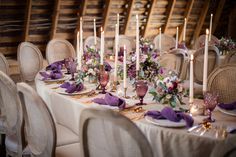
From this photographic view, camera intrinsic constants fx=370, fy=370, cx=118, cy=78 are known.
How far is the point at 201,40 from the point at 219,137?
4492 millimetres

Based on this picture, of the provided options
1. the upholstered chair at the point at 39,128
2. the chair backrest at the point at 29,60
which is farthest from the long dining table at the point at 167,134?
the chair backrest at the point at 29,60

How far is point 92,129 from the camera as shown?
1705 mm

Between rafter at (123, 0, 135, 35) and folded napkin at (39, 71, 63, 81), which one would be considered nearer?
folded napkin at (39, 71, 63, 81)

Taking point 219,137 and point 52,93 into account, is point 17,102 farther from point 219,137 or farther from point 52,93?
point 219,137

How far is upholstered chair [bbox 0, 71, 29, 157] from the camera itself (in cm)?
243

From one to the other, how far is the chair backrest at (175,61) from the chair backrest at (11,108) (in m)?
1.70

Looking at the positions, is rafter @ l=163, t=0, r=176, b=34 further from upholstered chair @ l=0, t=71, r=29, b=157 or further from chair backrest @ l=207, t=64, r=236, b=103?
upholstered chair @ l=0, t=71, r=29, b=157

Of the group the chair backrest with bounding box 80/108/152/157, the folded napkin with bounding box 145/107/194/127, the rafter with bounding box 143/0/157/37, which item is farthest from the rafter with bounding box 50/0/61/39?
the chair backrest with bounding box 80/108/152/157

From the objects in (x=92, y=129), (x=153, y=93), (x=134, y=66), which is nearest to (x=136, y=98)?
(x=153, y=93)

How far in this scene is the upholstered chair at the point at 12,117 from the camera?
7.97 ft

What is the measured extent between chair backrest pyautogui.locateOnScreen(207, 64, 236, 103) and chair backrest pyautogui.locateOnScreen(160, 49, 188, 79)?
0.82m

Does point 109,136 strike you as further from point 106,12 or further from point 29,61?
point 106,12

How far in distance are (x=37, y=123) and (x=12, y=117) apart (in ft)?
1.40

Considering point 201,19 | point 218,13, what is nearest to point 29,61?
point 201,19
